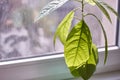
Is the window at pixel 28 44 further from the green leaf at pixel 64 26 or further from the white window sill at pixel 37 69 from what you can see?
the green leaf at pixel 64 26

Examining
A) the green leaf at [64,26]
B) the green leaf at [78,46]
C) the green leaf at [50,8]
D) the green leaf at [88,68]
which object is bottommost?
the green leaf at [88,68]

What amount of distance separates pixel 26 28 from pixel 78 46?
1.06 ft

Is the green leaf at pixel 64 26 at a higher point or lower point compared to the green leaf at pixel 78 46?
higher

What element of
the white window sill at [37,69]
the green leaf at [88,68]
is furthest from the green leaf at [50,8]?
the white window sill at [37,69]

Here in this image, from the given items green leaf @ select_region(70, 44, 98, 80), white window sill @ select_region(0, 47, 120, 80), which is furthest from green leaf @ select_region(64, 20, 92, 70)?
white window sill @ select_region(0, 47, 120, 80)

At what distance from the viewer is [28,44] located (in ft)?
3.28

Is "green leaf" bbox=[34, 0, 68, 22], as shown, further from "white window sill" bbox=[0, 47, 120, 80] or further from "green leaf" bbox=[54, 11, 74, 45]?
"white window sill" bbox=[0, 47, 120, 80]

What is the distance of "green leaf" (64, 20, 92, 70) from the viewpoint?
2.36 ft

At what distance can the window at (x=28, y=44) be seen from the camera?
94 cm

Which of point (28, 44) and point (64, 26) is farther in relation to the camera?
point (28, 44)

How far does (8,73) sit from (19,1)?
0.27m

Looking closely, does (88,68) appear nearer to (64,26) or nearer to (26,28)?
(64,26)

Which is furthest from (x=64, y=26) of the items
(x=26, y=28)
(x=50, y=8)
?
(x=26, y=28)

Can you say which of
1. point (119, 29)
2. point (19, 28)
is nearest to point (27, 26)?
point (19, 28)
